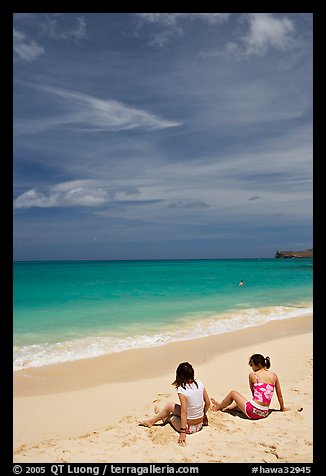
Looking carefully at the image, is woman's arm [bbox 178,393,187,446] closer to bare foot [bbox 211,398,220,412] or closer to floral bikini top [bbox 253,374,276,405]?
bare foot [bbox 211,398,220,412]

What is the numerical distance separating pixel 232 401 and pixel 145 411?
4.10 feet

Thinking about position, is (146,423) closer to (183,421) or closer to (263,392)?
(183,421)

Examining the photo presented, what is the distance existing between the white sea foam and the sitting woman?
4.06 metres

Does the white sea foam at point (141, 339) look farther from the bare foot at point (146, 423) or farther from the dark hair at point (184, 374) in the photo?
the dark hair at point (184, 374)

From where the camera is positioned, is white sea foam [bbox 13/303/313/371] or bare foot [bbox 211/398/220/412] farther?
white sea foam [bbox 13/303/313/371]

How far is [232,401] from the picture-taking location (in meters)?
5.26

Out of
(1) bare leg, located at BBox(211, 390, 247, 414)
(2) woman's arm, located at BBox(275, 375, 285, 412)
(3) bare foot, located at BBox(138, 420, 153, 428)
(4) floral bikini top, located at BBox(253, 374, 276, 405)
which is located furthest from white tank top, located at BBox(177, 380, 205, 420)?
(2) woman's arm, located at BBox(275, 375, 285, 412)

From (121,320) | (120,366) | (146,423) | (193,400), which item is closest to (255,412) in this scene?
(193,400)

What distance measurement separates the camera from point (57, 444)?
4.54 m

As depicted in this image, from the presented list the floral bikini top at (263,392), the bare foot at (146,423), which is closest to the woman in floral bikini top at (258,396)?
the floral bikini top at (263,392)

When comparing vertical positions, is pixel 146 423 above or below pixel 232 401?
below

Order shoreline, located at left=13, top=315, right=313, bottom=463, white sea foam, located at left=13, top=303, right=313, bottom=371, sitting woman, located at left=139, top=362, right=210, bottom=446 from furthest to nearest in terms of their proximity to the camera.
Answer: white sea foam, located at left=13, top=303, right=313, bottom=371 → sitting woman, located at left=139, top=362, right=210, bottom=446 → shoreline, located at left=13, top=315, right=313, bottom=463

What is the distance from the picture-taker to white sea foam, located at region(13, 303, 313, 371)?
8.44m
